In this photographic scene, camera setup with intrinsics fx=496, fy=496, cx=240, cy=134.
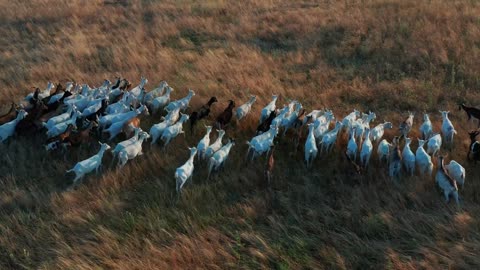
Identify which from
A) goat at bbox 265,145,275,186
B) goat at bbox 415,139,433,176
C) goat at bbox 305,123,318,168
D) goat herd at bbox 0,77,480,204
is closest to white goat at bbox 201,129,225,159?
goat herd at bbox 0,77,480,204

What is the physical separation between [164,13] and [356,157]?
1458 cm

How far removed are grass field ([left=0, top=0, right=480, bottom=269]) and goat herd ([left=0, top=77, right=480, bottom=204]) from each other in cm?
27

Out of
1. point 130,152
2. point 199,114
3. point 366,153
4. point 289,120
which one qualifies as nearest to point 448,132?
point 366,153

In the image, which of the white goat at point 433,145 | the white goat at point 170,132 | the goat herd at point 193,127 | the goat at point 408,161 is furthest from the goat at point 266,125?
the white goat at point 433,145

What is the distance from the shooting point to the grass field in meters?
7.34

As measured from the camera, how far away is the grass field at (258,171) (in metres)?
7.34

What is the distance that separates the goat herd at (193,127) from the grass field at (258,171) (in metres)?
0.27

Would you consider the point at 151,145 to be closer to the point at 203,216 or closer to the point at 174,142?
the point at 174,142

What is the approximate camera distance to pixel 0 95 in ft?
46.0

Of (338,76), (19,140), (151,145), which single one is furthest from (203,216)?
(338,76)

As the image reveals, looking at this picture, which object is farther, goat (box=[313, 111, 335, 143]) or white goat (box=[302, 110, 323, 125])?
white goat (box=[302, 110, 323, 125])

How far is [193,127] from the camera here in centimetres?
1130

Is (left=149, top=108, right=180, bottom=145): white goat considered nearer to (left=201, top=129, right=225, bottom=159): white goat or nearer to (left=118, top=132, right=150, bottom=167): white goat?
(left=118, top=132, right=150, bottom=167): white goat

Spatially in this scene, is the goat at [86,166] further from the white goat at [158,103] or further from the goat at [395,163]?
the goat at [395,163]
